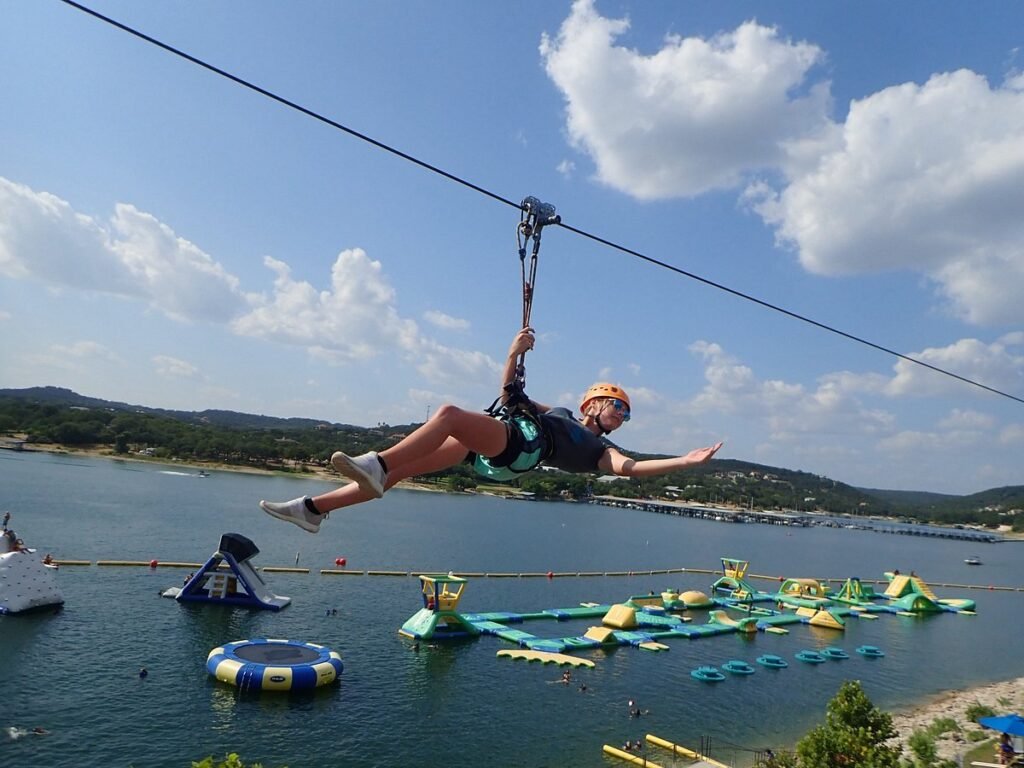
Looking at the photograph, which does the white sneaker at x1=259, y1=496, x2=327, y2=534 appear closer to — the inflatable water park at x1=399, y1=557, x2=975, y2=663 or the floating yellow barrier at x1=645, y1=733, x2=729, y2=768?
the floating yellow barrier at x1=645, y1=733, x2=729, y2=768

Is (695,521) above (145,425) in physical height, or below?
below

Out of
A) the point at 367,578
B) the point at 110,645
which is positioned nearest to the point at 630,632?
the point at 367,578

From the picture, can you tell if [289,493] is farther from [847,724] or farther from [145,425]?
[847,724]

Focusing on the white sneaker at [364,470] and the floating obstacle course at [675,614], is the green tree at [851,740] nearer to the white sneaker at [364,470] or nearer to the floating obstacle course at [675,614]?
the white sneaker at [364,470]

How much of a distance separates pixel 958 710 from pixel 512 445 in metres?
29.5

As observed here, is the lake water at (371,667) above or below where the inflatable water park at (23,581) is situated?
below

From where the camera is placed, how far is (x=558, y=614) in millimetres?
36594

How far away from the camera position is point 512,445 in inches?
215

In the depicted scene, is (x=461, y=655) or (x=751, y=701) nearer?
(x=751, y=701)

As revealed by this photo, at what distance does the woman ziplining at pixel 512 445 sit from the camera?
196 inches

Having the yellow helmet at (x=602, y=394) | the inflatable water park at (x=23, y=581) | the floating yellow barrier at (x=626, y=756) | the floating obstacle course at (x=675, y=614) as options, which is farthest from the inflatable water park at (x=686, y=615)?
the yellow helmet at (x=602, y=394)

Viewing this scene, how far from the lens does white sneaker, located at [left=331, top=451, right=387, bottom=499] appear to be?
462 cm

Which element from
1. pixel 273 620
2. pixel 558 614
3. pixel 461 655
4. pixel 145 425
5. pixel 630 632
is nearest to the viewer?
pixel 461 655

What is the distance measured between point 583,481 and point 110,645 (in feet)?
416
